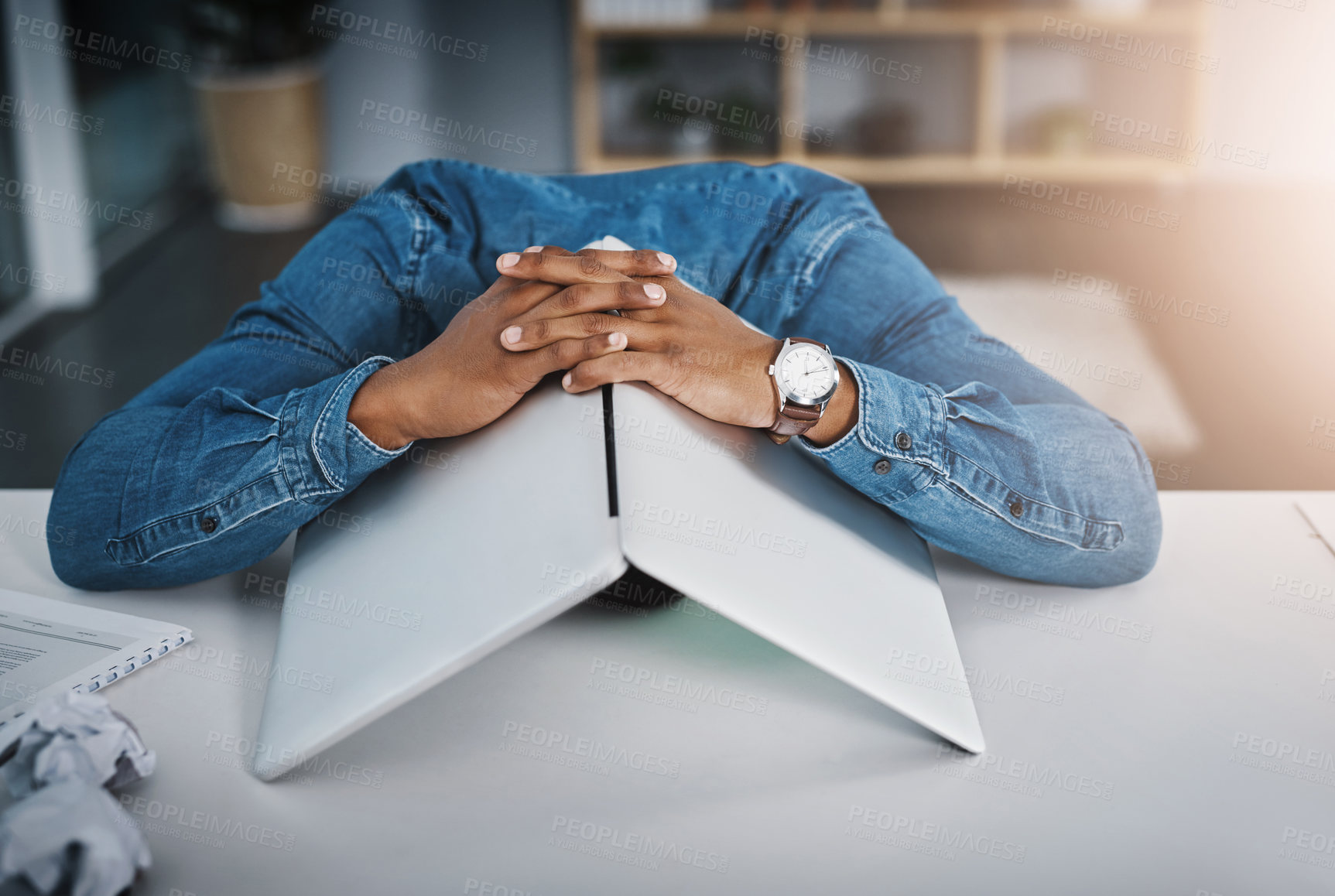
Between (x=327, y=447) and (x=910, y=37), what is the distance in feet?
13.3

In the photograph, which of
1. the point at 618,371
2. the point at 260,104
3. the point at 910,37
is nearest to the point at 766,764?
the point at 618,371

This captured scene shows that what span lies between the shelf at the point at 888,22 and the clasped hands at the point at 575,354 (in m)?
3.49

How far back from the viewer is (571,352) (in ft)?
2.86

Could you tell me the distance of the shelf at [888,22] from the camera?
416cm

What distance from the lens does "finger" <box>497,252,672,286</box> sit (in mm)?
947

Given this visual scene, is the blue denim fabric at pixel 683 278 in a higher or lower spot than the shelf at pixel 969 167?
higher

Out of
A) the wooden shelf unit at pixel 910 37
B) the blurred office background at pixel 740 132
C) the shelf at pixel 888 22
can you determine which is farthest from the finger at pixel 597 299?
the shelf at pixel 888 22

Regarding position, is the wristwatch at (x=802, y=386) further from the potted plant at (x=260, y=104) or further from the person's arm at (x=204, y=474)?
the potted plant at (x=260, y=104)

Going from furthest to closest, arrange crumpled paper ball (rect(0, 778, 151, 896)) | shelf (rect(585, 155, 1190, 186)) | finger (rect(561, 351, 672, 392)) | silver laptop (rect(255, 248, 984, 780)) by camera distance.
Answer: shelf (rect(585, 155, 1190, 186)) < finger (rect(561, 351, 672, 392)) < silver laptop (rect(255, 248, 984, 780)) < crumpled paper ball (rect(0, 778, 151, 896))

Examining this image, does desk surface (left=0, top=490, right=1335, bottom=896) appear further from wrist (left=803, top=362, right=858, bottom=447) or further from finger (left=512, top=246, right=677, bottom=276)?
finger (left=512, top=246, right=677, bottom=276)

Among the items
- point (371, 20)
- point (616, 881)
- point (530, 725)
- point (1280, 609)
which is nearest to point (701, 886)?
point (616, 881)

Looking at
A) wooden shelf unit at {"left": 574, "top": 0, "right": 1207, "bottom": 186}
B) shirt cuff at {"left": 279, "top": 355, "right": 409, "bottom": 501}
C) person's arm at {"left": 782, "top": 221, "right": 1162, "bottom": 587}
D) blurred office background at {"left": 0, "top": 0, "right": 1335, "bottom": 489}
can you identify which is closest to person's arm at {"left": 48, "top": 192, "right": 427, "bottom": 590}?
shirt cuff at {"left": 279, "top": 355, "right": 409, "bottom": 501}

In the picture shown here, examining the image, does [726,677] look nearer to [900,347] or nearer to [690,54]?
[900,347]

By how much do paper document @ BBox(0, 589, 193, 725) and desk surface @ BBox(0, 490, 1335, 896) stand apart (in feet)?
0.06
